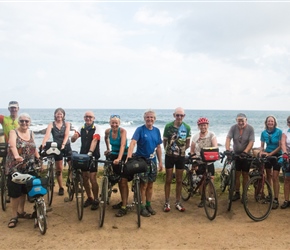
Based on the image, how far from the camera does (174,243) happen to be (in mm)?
4320

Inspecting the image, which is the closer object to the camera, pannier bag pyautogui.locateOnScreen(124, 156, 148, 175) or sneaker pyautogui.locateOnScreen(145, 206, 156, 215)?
pannier bag pyautogui.locateOnScreen(124, 156, 148, 175)

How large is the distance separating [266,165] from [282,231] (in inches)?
62.2

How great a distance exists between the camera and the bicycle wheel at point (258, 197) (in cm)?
529

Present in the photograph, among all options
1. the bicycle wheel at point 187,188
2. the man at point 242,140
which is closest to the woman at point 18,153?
the bicycle wheel at point 187,188

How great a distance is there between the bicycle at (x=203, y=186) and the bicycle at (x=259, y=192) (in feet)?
1.99

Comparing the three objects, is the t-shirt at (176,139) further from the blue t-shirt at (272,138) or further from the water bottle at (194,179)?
the blue t-shirt at (272,138)

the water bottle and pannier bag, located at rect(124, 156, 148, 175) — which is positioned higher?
pannier bag, located at rect(124, 156, 148, 175)

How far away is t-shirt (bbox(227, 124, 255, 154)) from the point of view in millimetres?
5883

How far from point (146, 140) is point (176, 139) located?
1.98 ft

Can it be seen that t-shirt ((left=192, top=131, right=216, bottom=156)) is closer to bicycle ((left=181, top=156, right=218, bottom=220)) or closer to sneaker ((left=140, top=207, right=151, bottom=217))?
bicycle ((left=181, top=156, right=218, bottom=220))

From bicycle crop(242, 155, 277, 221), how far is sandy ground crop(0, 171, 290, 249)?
18cm

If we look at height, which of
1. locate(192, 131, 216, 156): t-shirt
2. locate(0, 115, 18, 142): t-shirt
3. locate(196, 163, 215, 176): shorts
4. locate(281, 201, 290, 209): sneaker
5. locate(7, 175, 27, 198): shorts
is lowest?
locate(281, 201, 290, 209): sneaker

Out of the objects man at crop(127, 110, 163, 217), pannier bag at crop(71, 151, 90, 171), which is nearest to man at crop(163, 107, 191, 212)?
man at crop(127, 110, 163, 217)

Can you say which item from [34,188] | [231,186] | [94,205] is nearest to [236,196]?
[231,186]
